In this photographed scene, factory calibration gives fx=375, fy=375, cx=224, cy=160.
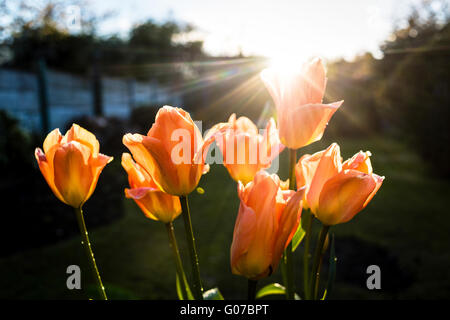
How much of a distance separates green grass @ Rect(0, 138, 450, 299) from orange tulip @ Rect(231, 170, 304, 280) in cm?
121

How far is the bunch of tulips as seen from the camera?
501 mm

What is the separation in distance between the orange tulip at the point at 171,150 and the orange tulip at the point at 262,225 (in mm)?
82

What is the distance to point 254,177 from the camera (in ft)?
1.73

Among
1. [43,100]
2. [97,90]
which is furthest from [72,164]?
[97,90]

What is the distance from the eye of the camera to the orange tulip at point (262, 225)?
1.61 feet

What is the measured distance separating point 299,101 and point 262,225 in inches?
8.6

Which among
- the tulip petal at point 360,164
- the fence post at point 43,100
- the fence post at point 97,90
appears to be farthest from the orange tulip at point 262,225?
the fence post at point 97,90

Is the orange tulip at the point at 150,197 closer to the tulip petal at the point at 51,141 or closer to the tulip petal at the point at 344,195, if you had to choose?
the tulip petal at the point at 51,141

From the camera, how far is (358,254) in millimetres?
3127

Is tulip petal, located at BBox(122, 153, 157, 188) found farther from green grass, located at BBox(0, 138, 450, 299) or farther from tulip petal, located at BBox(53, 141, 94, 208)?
green grass, located at BBox(0, 138, 450, 299)

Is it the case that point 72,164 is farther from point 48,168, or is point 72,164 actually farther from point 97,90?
point 97,90

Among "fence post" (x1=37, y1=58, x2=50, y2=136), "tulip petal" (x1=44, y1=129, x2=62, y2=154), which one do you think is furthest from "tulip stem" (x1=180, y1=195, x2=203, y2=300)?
"fence post" (x1=37, y1=58, x2=50, y2=136)

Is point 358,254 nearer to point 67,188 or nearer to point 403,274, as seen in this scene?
point 403,274
